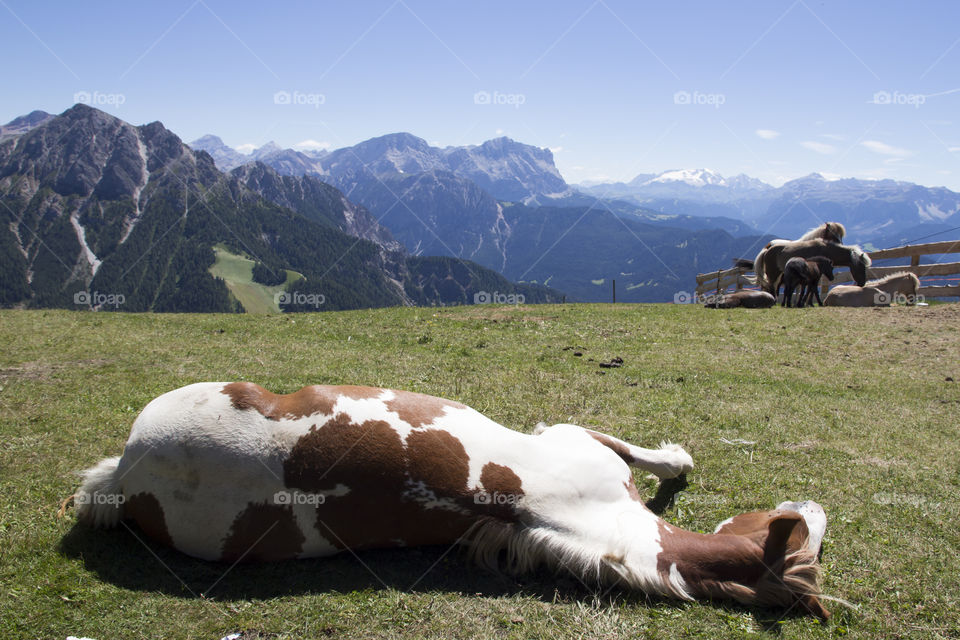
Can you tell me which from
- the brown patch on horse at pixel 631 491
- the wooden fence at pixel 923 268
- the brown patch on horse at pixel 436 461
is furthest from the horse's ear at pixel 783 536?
the wooden fence at pixel 923 268

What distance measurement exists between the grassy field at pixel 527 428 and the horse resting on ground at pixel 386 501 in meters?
0.26

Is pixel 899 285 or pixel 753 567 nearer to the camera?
pixel 753 567

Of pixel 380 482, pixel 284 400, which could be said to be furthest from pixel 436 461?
pixel 284 400

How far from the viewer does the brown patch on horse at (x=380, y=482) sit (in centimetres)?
430

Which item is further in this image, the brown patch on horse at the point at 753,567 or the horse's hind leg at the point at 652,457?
the horse's hind leg at the point at 652,457

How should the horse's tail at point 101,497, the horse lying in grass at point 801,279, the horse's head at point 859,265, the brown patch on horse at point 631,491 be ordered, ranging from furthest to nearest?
the horse's head at point 859,265 < the horse lying in grass at point 801,279 < the brown patch on horse at point 631,491 < the horse's tail at point 101,497

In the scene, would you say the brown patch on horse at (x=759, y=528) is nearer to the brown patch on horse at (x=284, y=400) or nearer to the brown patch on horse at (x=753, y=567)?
the brown patch on horse at (x=753, y=567)

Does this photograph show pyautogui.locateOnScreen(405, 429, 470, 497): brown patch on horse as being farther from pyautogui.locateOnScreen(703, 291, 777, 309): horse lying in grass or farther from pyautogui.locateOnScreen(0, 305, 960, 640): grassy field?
pyautogui.locateOnScreen(703, 291, 777, 309): horse lying in grass

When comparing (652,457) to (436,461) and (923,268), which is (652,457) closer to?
(436,461)

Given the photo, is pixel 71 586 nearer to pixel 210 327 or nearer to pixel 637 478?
pixel 637 478

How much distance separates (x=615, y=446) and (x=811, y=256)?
24.5 m

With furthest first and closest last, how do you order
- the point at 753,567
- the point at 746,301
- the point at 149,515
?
1. the point at 746,301
2. the point at 149,515
3. the point at 753,567

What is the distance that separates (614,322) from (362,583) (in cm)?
1535

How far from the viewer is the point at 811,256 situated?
83.6 ft
